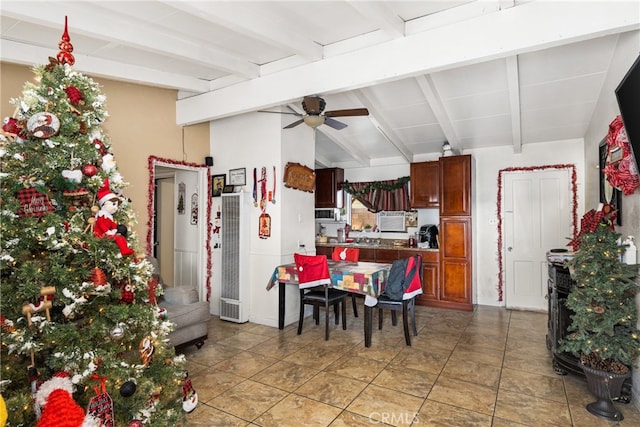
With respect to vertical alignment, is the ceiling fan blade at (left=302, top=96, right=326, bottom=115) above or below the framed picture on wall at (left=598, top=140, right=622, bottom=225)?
above

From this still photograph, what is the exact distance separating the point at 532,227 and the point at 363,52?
12.9ft

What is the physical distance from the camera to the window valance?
642cm

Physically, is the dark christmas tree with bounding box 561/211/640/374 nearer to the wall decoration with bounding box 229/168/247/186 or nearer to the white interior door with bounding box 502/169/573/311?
the white interior door with bounding box 502/169/573/311

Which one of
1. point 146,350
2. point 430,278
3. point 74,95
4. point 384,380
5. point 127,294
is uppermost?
point 74,95

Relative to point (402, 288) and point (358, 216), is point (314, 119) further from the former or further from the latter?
point (358, 216)

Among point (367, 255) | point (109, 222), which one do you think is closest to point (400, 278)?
point (367, 255)

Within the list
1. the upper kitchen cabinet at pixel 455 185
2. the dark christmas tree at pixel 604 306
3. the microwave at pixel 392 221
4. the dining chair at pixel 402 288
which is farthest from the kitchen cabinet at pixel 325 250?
the dark christmas tree at pixel 604 306

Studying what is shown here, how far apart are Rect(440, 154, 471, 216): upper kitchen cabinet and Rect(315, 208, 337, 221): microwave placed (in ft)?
7.32

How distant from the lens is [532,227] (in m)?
5.41

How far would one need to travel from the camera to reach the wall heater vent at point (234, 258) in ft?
15.3

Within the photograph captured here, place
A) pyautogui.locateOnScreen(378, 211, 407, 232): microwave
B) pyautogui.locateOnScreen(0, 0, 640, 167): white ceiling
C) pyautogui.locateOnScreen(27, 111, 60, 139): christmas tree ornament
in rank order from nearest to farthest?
pyautogui.locateOnScreen(27, 111, 60, 139): christmas tree ornament, pyautogui.locateOnScreen(0, 0, 640, 167): white ceiling, pyautogui.locateOnScreen(378, 211, 407, 232): microwave

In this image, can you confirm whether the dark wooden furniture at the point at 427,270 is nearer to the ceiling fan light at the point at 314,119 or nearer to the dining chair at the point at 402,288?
the dining chair at the point at 402,288

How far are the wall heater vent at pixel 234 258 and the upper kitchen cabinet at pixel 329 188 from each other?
251cm

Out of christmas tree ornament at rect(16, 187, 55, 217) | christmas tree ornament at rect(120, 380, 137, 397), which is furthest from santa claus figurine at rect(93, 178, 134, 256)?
christmas tree ornament at rect(120, 380, 137, 397)
